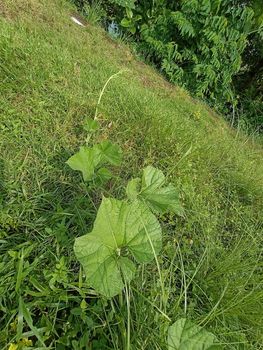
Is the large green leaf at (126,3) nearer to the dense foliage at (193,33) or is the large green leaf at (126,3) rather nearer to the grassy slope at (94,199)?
the dense foliage at (193,33)

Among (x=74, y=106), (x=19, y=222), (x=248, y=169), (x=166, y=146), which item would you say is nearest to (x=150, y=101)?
(x=166, y=146)

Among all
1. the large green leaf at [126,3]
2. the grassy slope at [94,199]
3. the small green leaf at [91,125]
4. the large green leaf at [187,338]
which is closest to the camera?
the large green leaf at [187,338]

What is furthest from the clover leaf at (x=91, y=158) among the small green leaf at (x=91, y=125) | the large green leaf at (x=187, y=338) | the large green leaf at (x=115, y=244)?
the large green leaf at (x=187, y=338)

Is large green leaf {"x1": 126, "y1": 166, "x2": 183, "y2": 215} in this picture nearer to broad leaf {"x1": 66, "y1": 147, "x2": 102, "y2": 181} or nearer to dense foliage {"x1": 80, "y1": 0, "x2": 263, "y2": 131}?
broad leaf {"x1": 66, "y1": 147, "x2": 102, "y2": 181}

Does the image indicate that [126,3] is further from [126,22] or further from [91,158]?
[91,158]

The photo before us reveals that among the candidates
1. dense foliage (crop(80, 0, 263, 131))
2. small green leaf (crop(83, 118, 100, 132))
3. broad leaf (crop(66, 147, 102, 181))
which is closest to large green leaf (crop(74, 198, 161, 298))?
broad leaf (crop(66, 147, 102, 181))

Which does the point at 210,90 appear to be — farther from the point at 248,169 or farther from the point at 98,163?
the point at 98,163

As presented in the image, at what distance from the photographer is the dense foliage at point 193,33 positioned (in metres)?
3.62

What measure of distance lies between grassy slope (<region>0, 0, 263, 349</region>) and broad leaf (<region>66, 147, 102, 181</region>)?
0.17 metres

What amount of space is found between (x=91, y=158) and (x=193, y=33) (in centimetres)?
271

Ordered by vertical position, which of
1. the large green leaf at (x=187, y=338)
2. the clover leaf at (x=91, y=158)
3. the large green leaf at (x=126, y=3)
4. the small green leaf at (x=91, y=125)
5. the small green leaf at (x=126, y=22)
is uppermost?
the large green leaf at (x=187, y=338)

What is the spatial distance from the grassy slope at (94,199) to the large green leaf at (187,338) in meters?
0.24

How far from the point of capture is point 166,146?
2213 millimetres

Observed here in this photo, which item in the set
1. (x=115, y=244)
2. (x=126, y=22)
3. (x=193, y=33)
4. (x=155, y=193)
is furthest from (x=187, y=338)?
(x=126, y=22)
